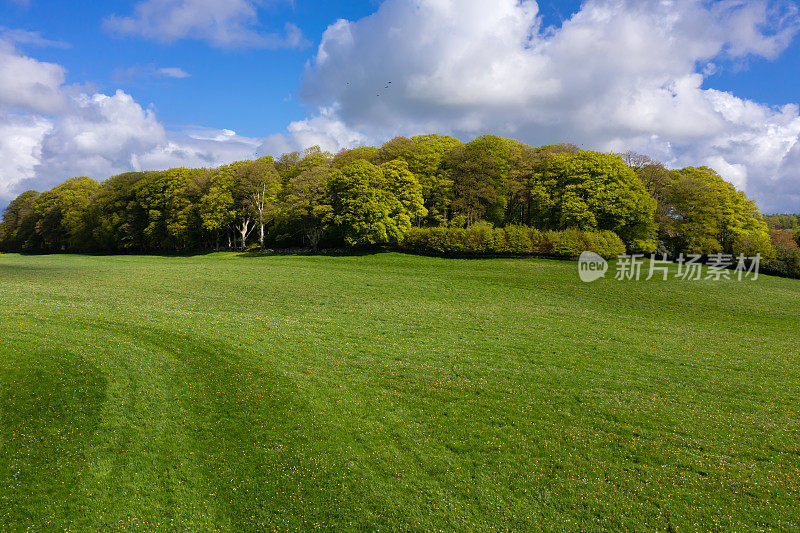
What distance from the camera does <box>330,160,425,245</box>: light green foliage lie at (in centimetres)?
6309

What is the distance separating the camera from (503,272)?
168 ft

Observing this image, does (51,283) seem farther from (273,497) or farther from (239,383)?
(273,497)

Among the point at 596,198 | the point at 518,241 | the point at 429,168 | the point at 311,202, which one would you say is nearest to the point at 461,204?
the point at 429,168

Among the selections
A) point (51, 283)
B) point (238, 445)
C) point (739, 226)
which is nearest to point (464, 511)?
point (238, 445)

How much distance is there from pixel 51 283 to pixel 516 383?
154 feet

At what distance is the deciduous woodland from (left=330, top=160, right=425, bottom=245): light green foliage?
22 cm

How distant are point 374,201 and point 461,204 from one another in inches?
674

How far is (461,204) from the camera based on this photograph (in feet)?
230

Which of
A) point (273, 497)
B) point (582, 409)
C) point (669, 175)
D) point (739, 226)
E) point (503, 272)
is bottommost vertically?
point (273, 497)

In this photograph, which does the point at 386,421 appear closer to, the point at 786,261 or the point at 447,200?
the point at 447,200

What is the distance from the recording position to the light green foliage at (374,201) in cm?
6309

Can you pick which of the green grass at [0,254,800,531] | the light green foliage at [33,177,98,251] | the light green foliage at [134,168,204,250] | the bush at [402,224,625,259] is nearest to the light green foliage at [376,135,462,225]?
the bush at [402,224,625,259]

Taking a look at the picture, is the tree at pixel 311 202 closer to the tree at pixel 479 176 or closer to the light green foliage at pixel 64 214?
the tree at pixel 479 176

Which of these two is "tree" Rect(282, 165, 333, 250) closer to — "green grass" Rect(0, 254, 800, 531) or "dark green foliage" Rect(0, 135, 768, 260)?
"dark green foliage" Rect(0, 135, 768, 260)
